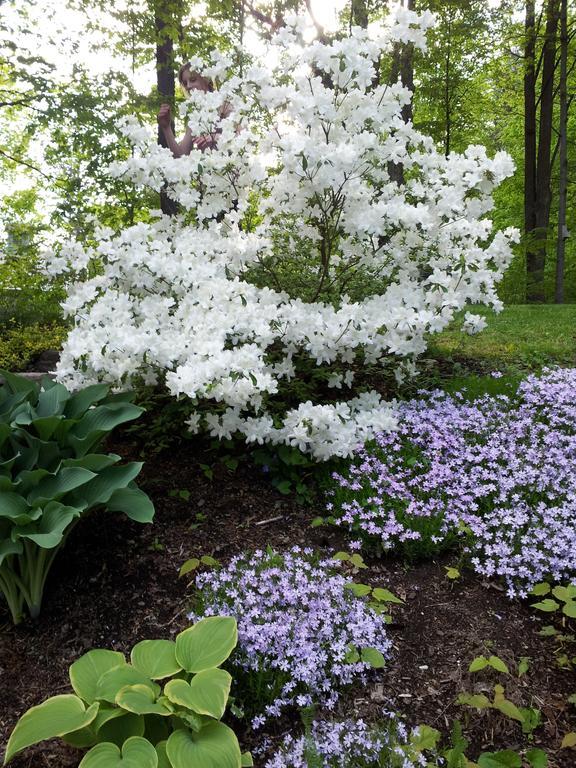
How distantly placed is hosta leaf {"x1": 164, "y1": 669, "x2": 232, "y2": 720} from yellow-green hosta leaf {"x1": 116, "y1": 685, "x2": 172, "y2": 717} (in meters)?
0.05

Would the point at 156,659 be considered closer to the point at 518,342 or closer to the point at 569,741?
the point at 569,741

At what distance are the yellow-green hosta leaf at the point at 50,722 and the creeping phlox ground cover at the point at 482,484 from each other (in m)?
1.64

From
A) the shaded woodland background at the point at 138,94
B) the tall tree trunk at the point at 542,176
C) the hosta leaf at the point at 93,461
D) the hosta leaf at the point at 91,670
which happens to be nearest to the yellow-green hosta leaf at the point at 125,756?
the hosta leaf at the point at 91,670

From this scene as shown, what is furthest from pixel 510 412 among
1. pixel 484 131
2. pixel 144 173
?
pixel 484 131

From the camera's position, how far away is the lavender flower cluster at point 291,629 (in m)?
2.16

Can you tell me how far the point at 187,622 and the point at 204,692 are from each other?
0.82 m

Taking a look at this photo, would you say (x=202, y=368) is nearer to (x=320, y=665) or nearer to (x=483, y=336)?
(x=320, y=665)

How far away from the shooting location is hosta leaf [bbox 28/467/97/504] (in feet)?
8.04

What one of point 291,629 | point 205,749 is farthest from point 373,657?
point 205,749

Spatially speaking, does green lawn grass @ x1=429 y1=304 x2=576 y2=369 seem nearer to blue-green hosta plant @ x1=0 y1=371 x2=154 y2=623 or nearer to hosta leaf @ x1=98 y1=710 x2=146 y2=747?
blue-green hosta plant @ x1=0 y1=371 x2=154 y2=623

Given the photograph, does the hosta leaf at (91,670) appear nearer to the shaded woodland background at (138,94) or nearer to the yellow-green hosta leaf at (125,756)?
the yellow-green hosta leaf at (125,756)

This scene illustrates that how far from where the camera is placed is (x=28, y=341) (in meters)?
5.87

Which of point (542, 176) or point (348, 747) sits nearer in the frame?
point (348, 747)

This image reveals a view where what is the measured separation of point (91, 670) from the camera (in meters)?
1.97
